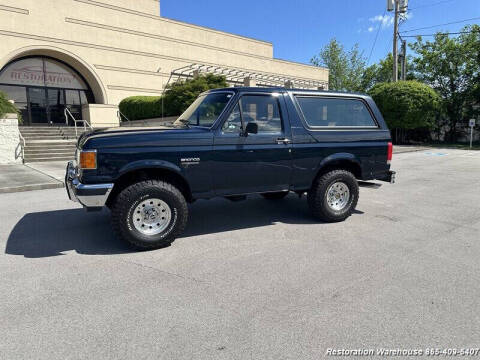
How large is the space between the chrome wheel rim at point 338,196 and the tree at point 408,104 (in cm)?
2312

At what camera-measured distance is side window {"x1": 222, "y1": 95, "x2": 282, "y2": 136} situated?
479 centimetres

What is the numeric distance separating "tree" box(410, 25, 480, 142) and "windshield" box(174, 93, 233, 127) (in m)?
31.4

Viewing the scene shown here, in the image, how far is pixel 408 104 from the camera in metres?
25.5

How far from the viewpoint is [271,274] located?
12.1 ft

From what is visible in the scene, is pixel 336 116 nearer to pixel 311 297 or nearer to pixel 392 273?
pixel 392 273

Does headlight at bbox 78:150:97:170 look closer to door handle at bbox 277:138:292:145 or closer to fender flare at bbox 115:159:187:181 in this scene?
fender flare at bbox 115:159:187:181

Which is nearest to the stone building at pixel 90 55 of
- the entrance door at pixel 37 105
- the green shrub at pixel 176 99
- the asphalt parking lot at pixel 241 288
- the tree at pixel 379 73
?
the entrance door at pixel 37 105

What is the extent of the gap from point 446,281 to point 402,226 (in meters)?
2.02

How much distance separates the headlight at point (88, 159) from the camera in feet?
13.3

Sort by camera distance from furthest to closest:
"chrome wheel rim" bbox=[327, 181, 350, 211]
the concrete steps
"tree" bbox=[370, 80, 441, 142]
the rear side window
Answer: "tree" bbox=[370, 80, 441, 142], the concrete steps, "chrome wheel rim" bbox=[327, 181, 350, 211], the rear side window

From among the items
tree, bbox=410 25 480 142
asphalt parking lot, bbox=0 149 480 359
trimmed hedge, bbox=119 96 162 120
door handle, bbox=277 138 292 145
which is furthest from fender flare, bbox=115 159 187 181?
tree, bbox=410 25 480 142

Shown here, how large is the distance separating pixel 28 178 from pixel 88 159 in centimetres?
695

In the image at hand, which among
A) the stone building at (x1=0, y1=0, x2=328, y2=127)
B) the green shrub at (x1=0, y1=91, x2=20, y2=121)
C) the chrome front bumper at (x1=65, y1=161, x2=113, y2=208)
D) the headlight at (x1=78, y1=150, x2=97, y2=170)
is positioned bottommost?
the chrome front bumper at (x1=65, y1=161, x2=113, y2=208)

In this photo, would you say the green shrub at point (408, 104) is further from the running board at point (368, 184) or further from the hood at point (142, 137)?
the hood at point (142, 137)
